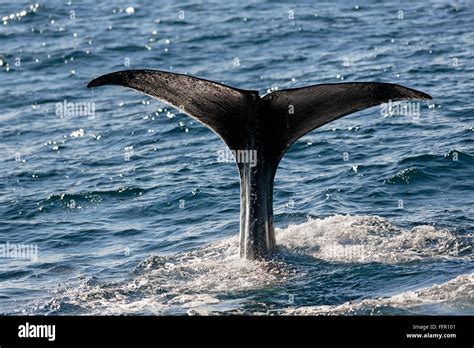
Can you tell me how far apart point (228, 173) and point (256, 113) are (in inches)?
251

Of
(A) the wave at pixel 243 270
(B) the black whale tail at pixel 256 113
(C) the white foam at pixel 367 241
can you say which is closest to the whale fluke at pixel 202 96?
(B) the black whale tail at pixel 256 113

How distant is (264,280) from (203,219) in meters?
4.13

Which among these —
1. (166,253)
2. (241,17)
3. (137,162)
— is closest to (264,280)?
(166,253)

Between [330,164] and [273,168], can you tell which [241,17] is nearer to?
[330,164]

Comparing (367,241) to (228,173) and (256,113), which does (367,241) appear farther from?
(228,173)

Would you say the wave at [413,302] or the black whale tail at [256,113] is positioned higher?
the black whale tail at [256,113]

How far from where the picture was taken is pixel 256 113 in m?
12.4

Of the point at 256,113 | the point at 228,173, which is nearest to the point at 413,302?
the point at 256,113

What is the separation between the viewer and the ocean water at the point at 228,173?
12.6 m

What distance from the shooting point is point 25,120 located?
23.0m

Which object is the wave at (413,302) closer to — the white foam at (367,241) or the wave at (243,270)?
the wave at (243,270)

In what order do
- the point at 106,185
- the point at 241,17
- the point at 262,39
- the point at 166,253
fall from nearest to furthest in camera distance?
the point at 166,253, the point at 106,185, the point at 262,39, the point at 241,17

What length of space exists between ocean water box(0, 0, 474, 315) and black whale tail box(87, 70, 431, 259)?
0.75m

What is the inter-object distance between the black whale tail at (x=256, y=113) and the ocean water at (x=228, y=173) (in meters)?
0.75
